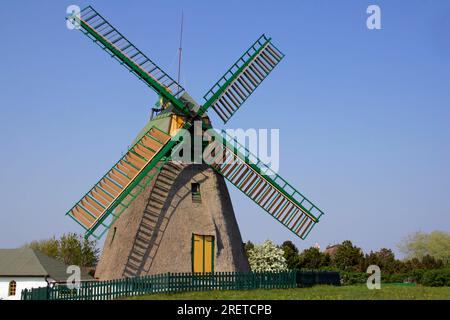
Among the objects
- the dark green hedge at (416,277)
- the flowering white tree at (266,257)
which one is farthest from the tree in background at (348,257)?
the flowering white tree at (266,257)

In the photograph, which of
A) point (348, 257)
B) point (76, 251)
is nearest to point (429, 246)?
point (348, 257)

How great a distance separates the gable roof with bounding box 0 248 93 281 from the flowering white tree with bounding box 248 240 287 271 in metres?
11.5

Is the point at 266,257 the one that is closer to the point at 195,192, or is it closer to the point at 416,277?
the point at 416,277

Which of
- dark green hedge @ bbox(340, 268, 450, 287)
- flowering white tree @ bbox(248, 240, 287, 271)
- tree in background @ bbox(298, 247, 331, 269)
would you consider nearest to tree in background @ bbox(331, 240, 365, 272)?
tree in background @ bbox(298, 247, 331, 269)

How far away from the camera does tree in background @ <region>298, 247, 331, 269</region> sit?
54938mm

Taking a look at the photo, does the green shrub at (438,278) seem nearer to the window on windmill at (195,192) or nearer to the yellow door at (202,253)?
the yellow door at (202,253)

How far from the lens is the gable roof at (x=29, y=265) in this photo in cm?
3638

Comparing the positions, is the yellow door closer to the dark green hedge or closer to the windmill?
the windmill

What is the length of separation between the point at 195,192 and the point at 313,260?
34.3 m

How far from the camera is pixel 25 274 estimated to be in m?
36.2
